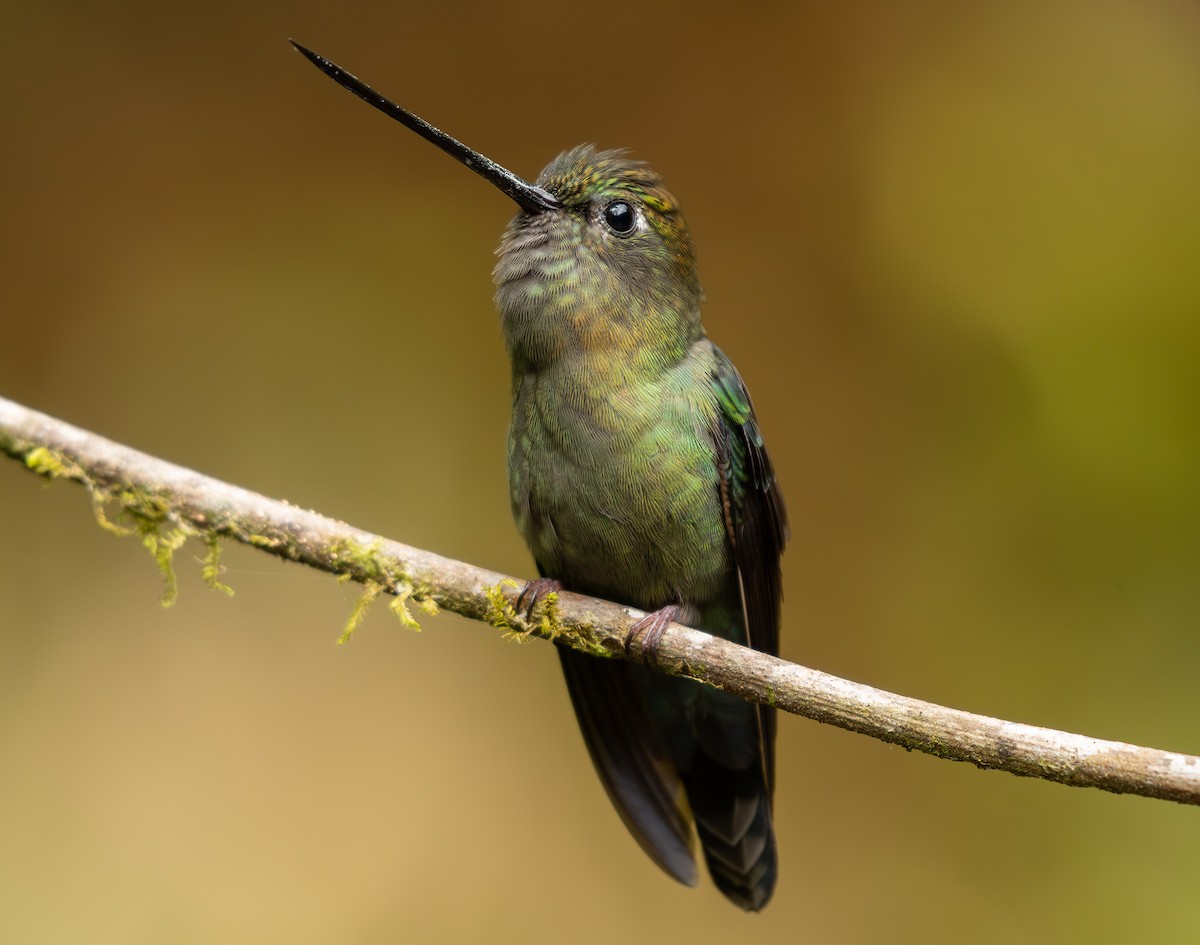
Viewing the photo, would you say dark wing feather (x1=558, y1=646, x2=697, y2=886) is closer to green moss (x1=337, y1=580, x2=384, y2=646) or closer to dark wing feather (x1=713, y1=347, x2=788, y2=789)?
dark wing feather (x1=713, y1=347, x2=788, y2=789)

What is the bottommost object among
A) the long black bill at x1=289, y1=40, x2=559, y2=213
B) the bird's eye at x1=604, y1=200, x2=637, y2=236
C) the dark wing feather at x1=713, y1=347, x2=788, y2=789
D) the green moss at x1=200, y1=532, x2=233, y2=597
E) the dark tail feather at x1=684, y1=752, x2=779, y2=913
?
the dark tail feather at x1=684, y1=752, x2=779, y2=913

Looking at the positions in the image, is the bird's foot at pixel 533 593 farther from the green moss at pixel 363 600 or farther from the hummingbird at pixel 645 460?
the green moss at pixel 363 600

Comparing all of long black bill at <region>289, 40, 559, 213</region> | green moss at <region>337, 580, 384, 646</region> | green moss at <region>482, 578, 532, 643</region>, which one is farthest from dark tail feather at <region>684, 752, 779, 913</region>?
long black bill at <region>289, 40, 559, 213</region>

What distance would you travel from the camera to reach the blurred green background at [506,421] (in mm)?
3850

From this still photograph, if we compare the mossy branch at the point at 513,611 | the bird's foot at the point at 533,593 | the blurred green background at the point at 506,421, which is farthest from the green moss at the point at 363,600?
the blurred green background at the point at 506,421

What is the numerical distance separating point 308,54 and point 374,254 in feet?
6.18

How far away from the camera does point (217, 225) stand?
4.19 m

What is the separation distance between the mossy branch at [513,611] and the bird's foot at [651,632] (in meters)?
0.01

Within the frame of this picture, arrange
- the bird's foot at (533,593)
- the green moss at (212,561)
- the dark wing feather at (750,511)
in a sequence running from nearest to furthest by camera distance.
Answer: the green moss at (212,561) → the bird's foot at (533,593) → the dark wing feather at (750,511)

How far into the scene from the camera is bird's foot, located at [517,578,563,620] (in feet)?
8.75

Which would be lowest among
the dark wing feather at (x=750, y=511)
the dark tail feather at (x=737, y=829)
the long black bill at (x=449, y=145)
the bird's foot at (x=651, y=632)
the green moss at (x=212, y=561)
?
the dark tail feather at (x=737, y=829)

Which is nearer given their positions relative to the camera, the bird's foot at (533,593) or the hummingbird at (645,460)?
the bird's foot at (533,593)

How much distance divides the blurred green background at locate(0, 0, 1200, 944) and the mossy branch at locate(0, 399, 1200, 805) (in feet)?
5.27

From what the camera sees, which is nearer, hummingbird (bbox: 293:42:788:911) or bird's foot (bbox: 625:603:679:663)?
bird's foot (bbox: 625:603:679:663)
